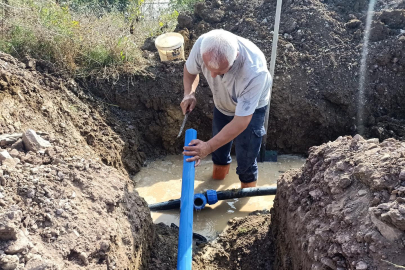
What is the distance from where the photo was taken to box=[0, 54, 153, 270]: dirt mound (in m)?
1.87

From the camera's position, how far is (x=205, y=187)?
13.7ft

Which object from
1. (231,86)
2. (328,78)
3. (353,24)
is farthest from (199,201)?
(353,24)

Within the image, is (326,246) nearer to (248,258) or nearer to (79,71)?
(248,258)

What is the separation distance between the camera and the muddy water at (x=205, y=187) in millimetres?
3705

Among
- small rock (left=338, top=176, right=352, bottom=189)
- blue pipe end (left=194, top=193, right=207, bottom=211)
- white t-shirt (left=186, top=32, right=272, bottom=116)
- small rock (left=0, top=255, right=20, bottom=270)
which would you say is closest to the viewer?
small rock (left=0, top=255, right=20, bottom=270)

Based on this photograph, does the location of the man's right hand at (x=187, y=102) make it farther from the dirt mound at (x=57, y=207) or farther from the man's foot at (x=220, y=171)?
the man's foot at (x=220, y=171)

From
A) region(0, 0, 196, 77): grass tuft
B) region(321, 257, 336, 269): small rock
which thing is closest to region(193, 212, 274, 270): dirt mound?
region(321, 257, 336, 269): small rock

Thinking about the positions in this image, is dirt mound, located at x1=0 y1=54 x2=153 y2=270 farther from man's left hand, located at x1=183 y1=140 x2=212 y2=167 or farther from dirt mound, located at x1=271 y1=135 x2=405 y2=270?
dirt mound, located at x1=271 y1=135 x2=405 y2=270

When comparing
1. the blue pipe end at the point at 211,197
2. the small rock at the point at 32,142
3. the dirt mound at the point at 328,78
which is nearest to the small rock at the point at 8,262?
the small rock at the point at 32,142

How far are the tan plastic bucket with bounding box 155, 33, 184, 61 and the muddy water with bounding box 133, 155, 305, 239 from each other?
4.38ft

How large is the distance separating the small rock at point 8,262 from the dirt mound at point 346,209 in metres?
1.62

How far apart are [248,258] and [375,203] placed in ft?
4.51

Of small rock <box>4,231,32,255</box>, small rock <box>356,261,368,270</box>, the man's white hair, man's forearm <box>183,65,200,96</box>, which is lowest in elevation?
small rock <box>356,261,368,270</box>

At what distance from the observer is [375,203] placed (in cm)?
194
